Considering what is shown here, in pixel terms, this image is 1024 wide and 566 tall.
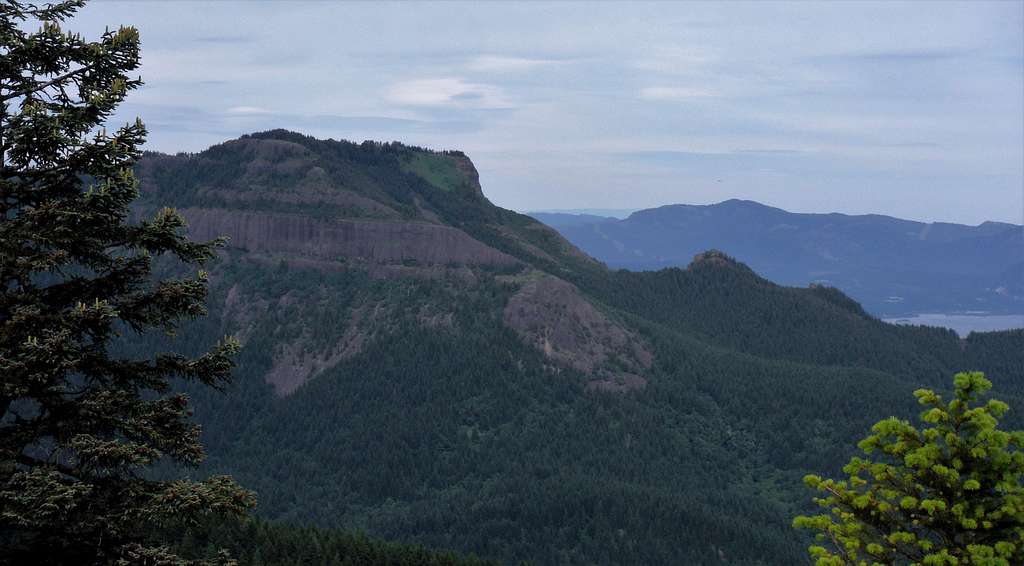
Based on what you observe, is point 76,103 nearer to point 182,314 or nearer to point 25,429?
point 182,314

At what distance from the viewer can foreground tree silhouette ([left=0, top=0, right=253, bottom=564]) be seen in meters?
18.1

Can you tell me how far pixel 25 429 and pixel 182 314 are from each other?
12.8 feet

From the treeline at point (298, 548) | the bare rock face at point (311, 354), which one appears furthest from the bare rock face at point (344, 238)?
the treeline at point (298, 548)

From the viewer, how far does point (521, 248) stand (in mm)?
197875

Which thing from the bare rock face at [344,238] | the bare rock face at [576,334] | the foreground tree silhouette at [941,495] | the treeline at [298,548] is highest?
the bare rock face at [344,238]

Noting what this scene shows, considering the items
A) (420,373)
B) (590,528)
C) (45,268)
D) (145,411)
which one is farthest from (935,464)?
(420,373)

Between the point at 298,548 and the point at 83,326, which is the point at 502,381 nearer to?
the point at 298,548

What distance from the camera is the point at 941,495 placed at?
2212 cm

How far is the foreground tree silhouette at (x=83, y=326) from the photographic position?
1814cm

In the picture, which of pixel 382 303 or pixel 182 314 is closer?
pixel 182 314

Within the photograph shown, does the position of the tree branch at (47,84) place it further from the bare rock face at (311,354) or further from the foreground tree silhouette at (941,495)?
the bare rock face at (311,354)

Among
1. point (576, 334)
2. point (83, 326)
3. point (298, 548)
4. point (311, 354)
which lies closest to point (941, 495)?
point (83, 326)

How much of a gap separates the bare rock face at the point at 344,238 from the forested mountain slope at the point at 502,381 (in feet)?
1.35

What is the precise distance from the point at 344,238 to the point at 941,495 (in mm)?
156638
